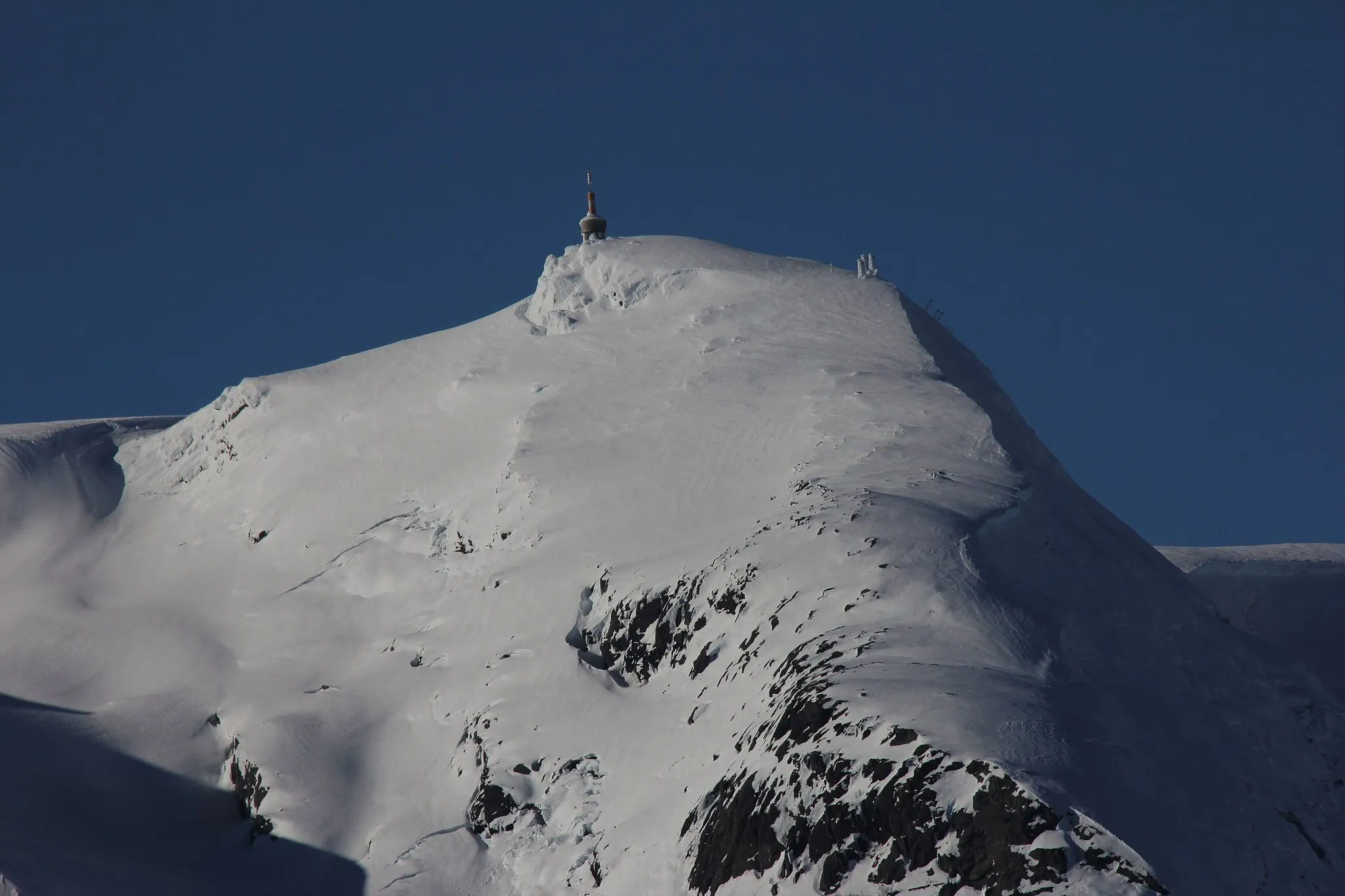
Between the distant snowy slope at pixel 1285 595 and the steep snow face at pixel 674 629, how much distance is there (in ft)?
40.2

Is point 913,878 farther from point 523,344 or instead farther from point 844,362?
point 523,344

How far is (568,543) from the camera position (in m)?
45.8

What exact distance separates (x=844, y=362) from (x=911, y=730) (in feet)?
82.0

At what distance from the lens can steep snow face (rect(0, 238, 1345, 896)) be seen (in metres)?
28.6

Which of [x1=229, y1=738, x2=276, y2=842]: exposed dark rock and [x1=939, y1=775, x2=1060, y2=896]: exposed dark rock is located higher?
[x1=939, y1=775, x2=1060, y2=896]: exposed dark rock

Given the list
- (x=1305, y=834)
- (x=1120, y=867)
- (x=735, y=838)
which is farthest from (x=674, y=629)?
(x=1120, y=867)

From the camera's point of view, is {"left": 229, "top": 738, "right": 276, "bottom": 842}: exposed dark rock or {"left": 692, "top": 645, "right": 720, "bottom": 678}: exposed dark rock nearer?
{"left": 692, "top": 645, "right": 720, "bottom": 678}: exposed dark rock

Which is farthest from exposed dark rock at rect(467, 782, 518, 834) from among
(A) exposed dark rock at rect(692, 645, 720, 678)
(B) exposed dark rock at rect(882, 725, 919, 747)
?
(B) exposed dark rock at rect(882, 725, 919, 747)

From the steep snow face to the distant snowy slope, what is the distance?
12.3 meters

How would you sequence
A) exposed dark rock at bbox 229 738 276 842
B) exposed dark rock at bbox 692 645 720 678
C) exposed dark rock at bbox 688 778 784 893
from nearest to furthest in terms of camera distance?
1. exposed dark rock at bbox 688 778 784 893
2. exposed dark rock at bbox 692 645 720 678
3. exposed dark rock at bbox 229 738 276 842

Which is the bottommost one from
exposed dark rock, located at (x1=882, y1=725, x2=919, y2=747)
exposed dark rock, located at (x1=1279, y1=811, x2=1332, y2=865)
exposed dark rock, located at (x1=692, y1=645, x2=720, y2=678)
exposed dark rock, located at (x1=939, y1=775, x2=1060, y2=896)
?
exposed dark rock, located at (x1=1279, y1=811, x2=1332, y2=865)

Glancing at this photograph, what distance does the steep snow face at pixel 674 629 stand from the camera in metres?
28.6

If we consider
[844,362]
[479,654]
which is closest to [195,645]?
[479,654]

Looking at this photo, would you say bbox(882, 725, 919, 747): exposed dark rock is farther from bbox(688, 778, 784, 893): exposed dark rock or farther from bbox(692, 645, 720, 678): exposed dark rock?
bbox(692, 645, 720, 678): exposed dark rock
